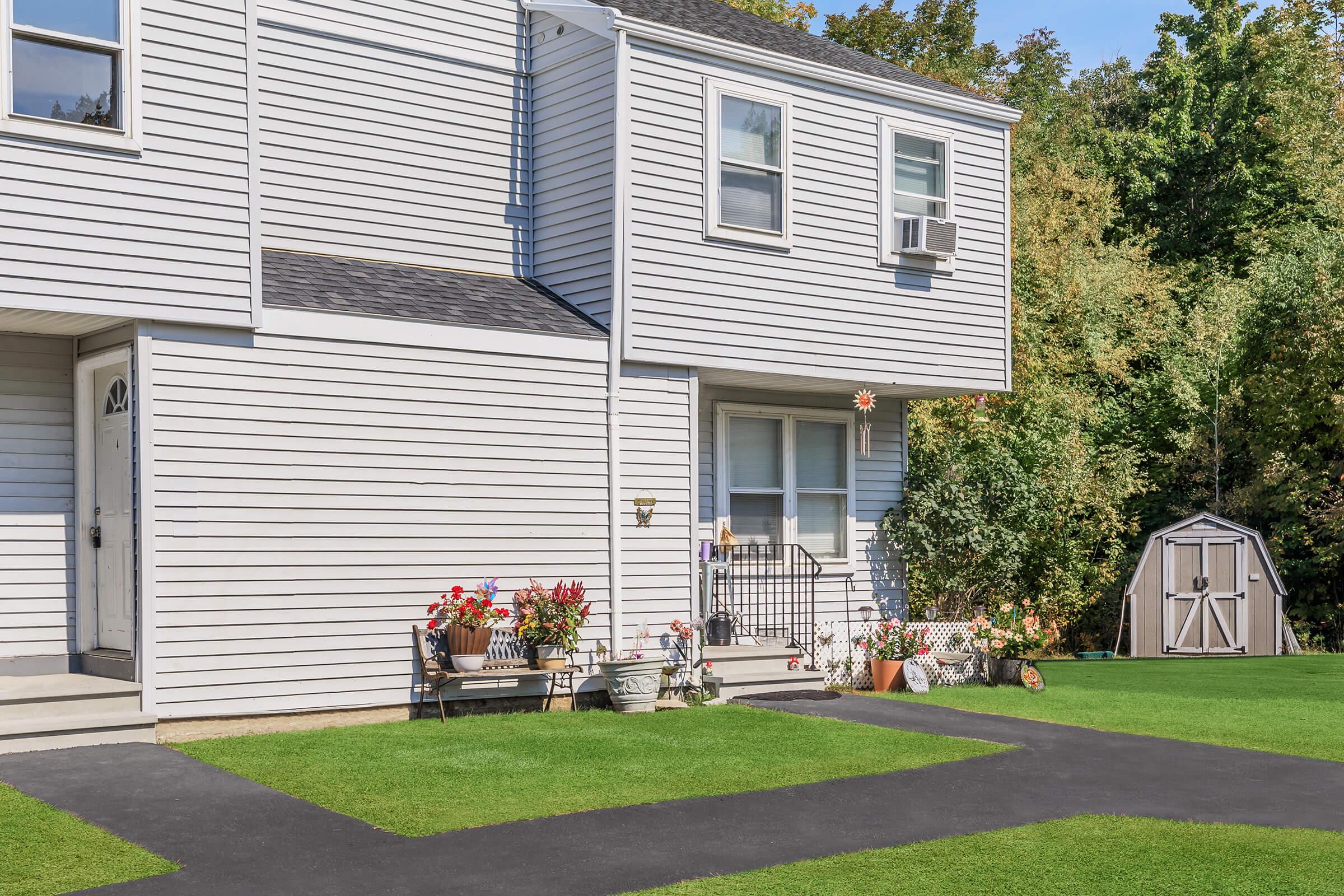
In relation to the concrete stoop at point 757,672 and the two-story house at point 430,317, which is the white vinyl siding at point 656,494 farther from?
the concrete stoop at point 757,672

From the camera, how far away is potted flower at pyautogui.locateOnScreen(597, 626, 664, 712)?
458 inches

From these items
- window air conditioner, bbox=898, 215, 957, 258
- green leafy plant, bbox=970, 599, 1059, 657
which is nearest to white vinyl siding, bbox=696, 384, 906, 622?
green leafy plant, bbox=970, 599, 1059, 657

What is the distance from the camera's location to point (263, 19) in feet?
39.5

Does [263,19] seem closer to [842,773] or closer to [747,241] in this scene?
[747,241]

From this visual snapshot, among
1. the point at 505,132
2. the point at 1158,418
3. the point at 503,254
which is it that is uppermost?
the point at 505,132

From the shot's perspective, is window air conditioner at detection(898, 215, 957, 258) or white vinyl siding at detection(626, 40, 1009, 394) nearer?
white vinyl siding at detection(626, 40, 1009, 394)

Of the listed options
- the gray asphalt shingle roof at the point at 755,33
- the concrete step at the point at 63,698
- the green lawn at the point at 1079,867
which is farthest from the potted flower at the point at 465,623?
the gray asphalt shingle roof at the point at 755,33

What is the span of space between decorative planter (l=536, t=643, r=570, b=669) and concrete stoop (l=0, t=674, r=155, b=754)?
10.6 ft

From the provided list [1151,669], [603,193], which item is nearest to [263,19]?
[603,193]

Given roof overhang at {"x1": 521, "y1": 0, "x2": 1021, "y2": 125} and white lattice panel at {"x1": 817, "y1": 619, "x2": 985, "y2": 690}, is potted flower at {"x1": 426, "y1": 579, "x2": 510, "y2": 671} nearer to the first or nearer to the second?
white lattice panel at {"x1": 817, "y1": 619, "x2": 985, "y2": 690}

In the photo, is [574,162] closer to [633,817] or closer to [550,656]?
[550,656]

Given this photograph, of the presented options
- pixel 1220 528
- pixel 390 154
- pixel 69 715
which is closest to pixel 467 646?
pixel 69 715

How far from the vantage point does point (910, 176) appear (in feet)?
47.7

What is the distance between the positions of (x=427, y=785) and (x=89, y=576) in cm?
379
